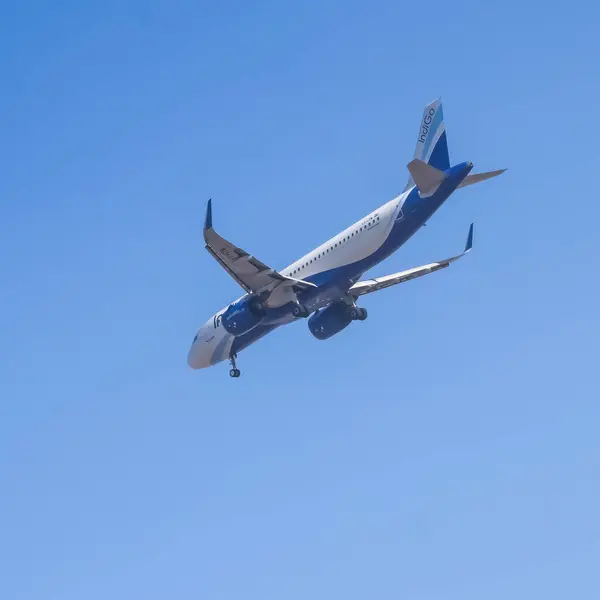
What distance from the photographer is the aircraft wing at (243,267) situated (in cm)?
6779

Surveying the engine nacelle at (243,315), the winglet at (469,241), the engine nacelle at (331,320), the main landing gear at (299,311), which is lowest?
the main landing gear at (299,311)

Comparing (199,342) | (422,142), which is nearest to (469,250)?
(422,142)

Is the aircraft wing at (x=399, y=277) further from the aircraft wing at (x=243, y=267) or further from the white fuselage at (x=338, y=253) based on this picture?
the aircraft wing at (x=243, y=267)

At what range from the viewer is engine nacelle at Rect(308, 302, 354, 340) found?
77.5 metres

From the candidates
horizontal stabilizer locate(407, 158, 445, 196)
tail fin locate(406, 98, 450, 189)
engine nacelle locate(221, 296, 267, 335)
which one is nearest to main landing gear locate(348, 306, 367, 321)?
engine nacelle locate(221, 296, 267, 335)

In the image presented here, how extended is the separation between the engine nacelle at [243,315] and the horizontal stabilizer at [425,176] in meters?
11.2

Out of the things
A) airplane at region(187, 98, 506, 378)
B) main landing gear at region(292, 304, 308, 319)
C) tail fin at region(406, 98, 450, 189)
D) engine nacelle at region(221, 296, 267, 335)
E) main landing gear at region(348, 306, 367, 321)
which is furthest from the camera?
main landing gear at region(348, 306, 367, 321)

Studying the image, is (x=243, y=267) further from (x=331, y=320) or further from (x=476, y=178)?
(x=476, y=178)

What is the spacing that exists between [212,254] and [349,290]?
1129 cm

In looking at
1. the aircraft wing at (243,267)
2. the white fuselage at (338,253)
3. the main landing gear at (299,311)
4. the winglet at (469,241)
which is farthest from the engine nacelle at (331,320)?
the winglet at (469,241)

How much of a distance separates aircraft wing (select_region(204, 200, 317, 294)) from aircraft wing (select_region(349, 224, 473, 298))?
6401 mm

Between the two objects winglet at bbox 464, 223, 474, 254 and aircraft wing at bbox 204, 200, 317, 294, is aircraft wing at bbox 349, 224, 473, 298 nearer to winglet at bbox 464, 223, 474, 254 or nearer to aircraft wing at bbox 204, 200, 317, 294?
winglet at bbox 464, 223, 474, 254

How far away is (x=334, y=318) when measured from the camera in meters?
77.7

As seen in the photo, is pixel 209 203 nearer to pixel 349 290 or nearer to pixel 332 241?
pixel 332 241
